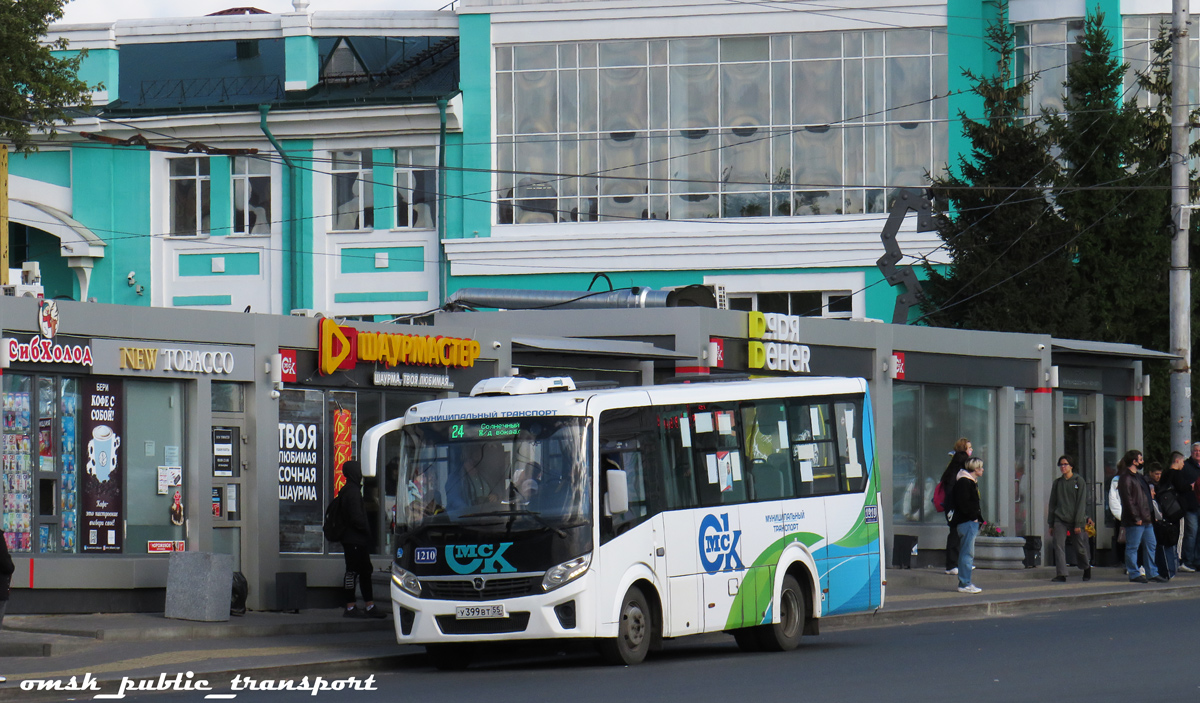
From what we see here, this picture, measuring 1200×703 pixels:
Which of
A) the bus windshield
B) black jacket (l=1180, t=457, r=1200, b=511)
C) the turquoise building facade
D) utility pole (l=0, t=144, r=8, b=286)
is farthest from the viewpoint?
the turquoise building facade

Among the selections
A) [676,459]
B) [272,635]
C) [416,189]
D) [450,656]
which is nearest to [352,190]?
[416,189]

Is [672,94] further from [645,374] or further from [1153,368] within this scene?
[645,374]

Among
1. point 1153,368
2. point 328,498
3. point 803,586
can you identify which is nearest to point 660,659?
point 803,586

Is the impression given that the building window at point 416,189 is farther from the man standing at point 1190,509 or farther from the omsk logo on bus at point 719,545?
the omsk logo on bus at point 719,545

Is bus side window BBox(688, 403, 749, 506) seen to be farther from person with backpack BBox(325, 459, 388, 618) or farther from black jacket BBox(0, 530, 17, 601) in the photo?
black jacket BBox(0, 530, 17, 601)

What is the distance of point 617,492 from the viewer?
15.5 m

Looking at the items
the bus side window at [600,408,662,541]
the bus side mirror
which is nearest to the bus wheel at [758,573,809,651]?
the bus side window at [600,408,662,541]

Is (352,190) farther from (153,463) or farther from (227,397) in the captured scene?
(153,463)

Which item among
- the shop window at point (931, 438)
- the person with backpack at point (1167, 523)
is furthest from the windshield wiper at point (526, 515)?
the shop window at point (931, 438)

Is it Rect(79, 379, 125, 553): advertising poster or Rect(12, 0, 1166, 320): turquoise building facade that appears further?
Rect(12, 0, 1166, 320): turquoise building facade

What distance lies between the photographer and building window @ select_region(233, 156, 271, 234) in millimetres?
42406

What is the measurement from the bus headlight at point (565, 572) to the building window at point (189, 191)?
94.4ft

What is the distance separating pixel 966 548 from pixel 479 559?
10.0m

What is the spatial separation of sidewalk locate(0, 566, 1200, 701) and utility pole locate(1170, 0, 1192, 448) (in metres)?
4.59
